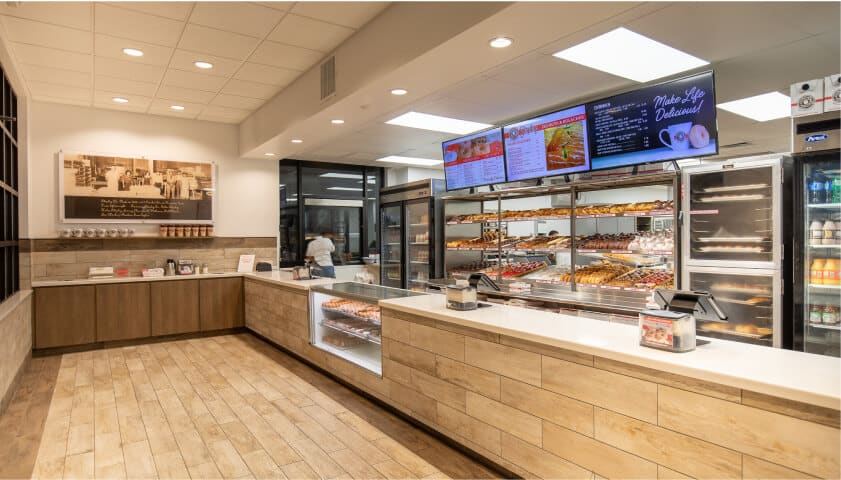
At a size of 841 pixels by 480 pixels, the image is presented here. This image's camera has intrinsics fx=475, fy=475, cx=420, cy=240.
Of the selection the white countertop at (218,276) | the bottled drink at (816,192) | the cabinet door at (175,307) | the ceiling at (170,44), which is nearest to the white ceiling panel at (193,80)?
the ceiling at (170,44)

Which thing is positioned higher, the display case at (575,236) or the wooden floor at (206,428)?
the display case at (575,236)

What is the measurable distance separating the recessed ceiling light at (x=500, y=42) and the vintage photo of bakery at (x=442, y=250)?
0.9 inches

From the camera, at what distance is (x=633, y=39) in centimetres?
373

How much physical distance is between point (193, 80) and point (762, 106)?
6330 millimetres

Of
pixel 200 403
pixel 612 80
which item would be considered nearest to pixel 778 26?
pixel 612 80

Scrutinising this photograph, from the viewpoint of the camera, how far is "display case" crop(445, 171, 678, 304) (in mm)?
4133

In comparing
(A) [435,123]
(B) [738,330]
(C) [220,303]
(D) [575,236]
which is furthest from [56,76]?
(B) [738,330]

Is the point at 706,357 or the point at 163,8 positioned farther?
the point at 163,8

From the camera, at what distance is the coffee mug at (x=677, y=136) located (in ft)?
12.1

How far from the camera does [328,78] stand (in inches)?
181

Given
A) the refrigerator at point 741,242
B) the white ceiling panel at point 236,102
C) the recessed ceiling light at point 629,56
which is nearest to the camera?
the refrigerator at point 741,242

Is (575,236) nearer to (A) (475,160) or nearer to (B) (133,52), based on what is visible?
(A) (475,160)

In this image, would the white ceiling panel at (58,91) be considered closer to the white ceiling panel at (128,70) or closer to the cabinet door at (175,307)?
the white ceiling panel at (128,70)

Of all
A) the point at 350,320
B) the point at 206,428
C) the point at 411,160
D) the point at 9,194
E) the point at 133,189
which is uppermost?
the point at 411,160
